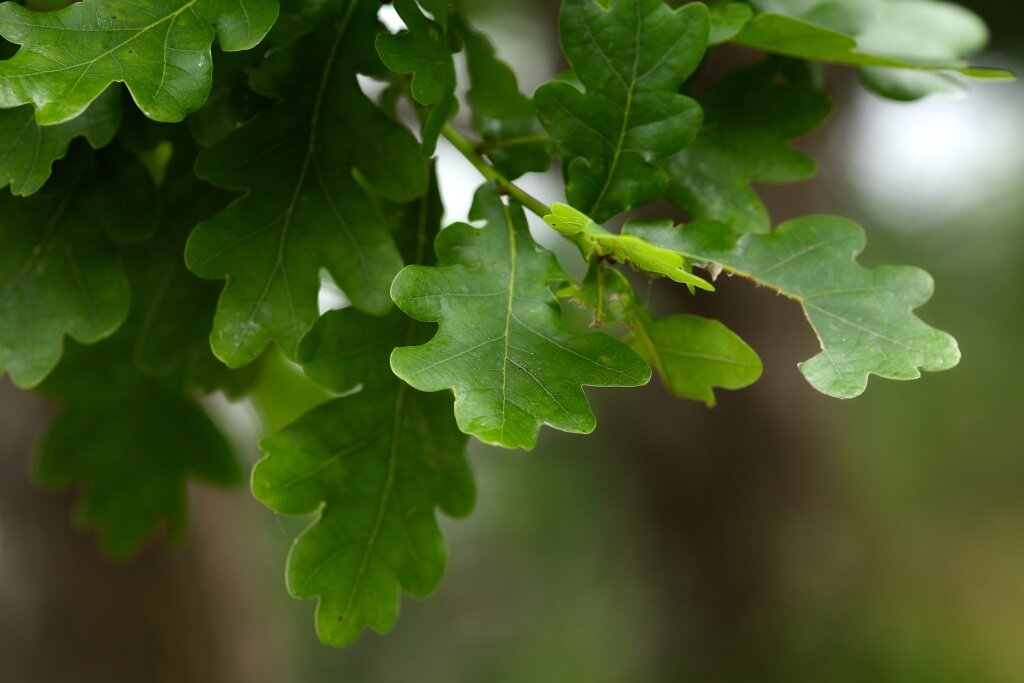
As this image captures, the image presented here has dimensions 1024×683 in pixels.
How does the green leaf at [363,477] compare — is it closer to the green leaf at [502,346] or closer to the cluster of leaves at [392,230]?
the cluster of leaves at [392,230]

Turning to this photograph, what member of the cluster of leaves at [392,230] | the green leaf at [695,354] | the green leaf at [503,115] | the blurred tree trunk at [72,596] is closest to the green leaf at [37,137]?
the cluster of leaves at [392,230]

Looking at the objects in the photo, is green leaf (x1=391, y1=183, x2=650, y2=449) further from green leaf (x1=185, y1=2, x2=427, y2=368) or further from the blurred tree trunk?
the blurred tree trunk

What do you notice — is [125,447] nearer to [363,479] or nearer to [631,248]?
[363,479]

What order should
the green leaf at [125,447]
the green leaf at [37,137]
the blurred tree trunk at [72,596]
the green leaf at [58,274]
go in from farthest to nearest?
1. the blurred tree trunk at [72,596]
2. the green leaf at [125,447]
3. the green leaf at [58,274]
4. the green leaf at [37,137]

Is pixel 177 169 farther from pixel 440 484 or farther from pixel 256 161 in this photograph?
pixel 440 484

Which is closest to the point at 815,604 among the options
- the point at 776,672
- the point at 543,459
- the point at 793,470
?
the point at 776,672

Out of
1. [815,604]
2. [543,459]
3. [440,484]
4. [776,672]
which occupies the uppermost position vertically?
[440,484]

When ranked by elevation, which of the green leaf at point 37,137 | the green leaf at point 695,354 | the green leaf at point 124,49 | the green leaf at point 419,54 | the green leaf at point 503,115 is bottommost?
the green leaf at point 695,354

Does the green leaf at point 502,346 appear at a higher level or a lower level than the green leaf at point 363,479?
higher
